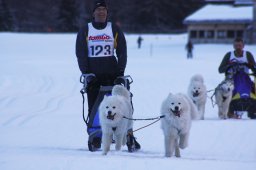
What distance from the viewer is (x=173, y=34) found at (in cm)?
5359

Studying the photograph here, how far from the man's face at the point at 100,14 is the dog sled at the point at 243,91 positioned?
12.1 ft

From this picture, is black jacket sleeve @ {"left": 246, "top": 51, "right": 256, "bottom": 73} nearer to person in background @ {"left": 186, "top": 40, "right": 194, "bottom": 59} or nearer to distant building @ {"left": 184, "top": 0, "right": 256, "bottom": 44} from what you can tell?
person in background @ {"left": 186, "top": 40, "right": 194, "bottom": 59}

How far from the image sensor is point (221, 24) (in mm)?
46406

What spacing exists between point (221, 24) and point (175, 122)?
42045 millimetres

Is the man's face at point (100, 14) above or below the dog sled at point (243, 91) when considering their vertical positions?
above

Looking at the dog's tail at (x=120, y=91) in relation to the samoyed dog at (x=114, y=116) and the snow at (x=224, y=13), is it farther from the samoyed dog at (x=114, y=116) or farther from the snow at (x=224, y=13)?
the snow at (x=224, y=13)

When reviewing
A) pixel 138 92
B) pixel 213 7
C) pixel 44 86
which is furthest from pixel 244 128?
pixel 213 7

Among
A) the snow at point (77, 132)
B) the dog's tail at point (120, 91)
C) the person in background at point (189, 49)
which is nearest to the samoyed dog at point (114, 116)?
the dog's tail at point (120, 91)

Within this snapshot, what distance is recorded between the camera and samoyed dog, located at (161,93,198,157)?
5680mm

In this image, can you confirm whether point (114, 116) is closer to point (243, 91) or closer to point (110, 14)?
point (243, 91)

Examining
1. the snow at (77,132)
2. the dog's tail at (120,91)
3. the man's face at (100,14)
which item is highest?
the man's face at (100,14)

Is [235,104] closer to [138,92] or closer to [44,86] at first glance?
[138,92]

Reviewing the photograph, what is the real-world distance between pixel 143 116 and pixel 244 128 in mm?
2520

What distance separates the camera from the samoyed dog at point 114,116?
5.63 meters
